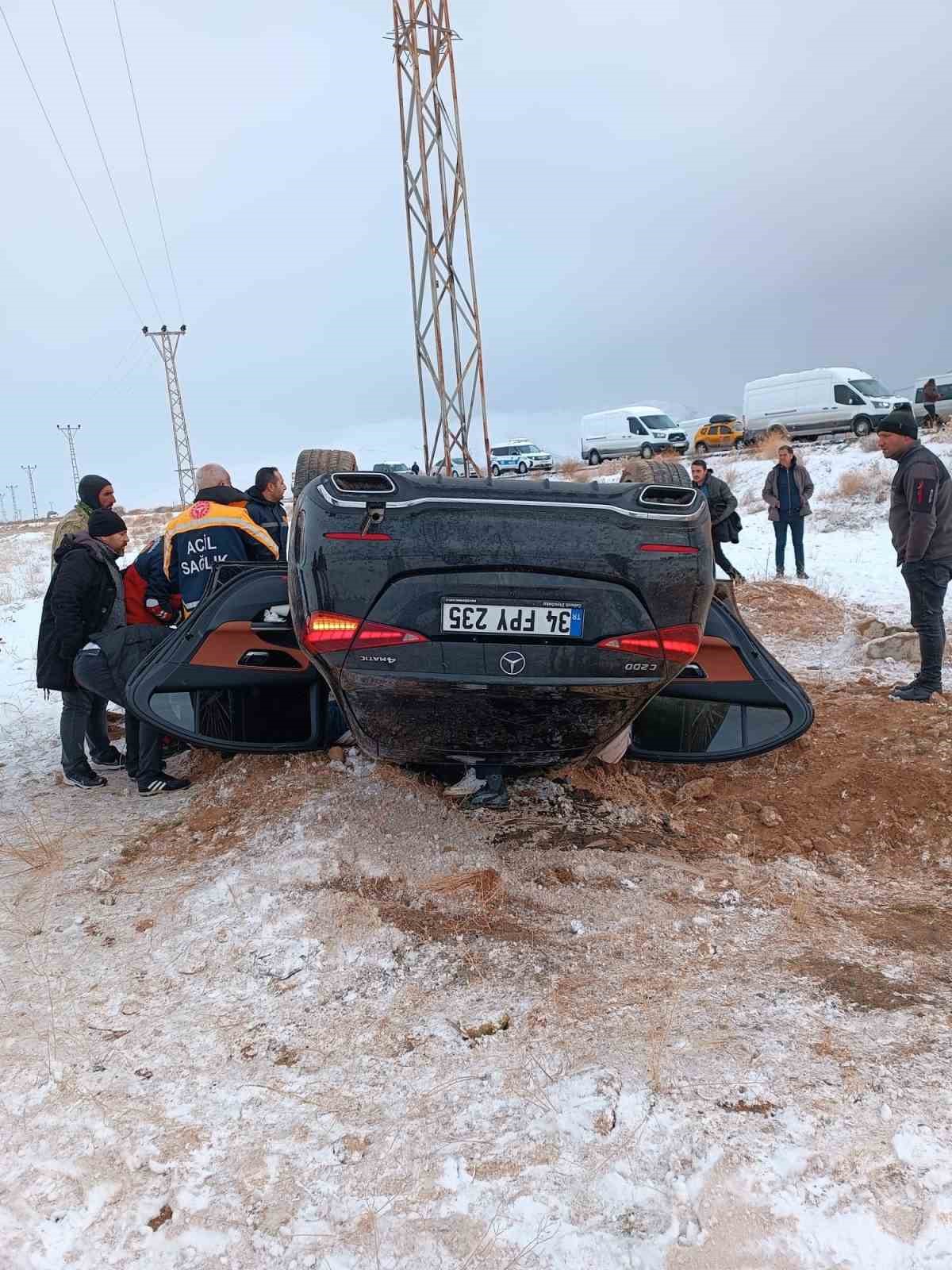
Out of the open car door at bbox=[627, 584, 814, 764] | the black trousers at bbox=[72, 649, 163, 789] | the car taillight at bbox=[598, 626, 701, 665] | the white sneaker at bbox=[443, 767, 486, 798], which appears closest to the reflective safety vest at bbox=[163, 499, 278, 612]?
the black trousers at bbox=[72, 649, 163, 789]

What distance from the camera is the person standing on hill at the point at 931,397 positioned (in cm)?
2331

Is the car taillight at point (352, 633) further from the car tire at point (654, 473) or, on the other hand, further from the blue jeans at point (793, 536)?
the blue jeans at point (793, 536)

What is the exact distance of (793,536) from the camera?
11.1 m

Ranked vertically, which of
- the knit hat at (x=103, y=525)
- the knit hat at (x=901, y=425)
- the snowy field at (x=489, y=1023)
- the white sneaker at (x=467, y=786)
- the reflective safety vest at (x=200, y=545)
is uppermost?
the knit hat at (x=901, y=425)

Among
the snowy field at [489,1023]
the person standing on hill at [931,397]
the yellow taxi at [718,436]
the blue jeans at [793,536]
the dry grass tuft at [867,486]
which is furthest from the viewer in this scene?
the yellow taxi at [718,436]

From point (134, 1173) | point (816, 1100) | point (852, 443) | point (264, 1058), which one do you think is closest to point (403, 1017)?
point (264, 1058)

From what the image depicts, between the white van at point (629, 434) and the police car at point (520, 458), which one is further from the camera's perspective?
the police car at point (520, 458)

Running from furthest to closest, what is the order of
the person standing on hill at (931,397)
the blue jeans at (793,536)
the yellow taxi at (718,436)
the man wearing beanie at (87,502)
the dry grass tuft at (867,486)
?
the yellow taxi at (718,436), the person standing on hill at (931,397), the dry grass tuft at (867,486), the blue jeans at (793,536), the man wearing beanie at (87,502)

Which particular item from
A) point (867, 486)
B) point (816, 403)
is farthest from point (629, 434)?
point (867, 486)

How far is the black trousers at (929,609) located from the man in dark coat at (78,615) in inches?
193

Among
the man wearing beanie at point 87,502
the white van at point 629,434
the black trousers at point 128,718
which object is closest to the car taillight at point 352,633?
the black trousers at point 128,718

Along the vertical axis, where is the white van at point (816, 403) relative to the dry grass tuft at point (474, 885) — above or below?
above

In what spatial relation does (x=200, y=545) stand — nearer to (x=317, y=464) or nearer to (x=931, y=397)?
(x=317, y=464)

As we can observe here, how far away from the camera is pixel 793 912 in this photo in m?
3.11
